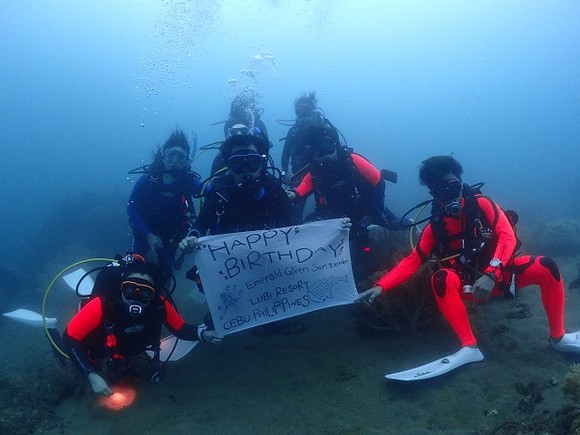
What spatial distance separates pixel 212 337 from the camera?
510 centimetres

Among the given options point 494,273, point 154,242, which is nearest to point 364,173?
point 494,273

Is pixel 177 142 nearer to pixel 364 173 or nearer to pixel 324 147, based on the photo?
pixel 324 147

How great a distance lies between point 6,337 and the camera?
1014 cm

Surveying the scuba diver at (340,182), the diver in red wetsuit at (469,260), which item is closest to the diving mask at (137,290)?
the diver in red wetsuit at (469,260)

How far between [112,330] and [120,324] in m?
0.14

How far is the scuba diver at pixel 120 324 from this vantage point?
4.90m

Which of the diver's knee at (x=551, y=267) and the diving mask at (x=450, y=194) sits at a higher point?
the diving mask at (x=450, y=194)

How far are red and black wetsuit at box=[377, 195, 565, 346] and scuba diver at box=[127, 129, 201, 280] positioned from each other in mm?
4342

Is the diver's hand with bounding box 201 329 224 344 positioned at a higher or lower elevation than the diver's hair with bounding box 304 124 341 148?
lower

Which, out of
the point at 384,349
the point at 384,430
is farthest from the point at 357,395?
the point at 384,349

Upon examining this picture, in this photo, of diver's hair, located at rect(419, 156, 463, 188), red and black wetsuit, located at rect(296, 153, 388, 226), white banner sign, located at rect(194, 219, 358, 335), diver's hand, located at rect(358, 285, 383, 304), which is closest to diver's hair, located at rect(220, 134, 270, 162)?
white banner sign, located at rect(194, 219, 358, 335)

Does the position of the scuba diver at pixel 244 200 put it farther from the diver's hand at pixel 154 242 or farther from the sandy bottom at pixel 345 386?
the diver's hand at pixel 154 242

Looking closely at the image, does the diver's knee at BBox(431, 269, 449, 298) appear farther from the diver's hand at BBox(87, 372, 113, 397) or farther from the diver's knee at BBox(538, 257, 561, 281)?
the diver's hand at BBox(87, 372, 113, 397)

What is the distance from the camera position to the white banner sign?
5.02m
